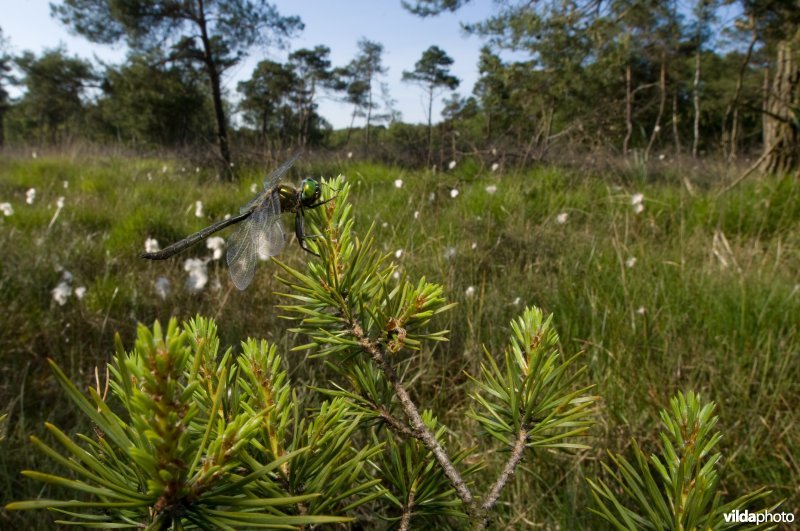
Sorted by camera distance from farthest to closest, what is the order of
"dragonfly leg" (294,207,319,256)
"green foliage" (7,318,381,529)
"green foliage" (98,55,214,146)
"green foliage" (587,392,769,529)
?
"green foliage" (98,55,214,146), "dragonfly leg" (294,207,319,256), "green foliage" (587,392,769,529), "green foliage" (7,318,381,529)

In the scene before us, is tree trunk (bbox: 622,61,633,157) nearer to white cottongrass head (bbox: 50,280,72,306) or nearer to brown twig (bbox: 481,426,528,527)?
white cottongrass head (bbox: 50,280,72,306)

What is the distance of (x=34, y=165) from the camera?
17.8 ft

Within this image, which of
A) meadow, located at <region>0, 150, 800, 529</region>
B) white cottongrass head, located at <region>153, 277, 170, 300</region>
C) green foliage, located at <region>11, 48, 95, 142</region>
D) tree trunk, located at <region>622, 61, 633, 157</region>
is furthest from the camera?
green foliage, located at <region>11, 48, 95, 142</region>

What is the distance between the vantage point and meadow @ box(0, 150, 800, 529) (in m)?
1.16

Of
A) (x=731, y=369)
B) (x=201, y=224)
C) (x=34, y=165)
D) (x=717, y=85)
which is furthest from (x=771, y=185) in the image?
(x=717, y=85)

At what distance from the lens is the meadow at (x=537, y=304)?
3.81ft

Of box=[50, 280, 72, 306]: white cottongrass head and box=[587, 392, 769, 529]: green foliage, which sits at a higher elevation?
box=[587, 392, 769, 529]: green foliage

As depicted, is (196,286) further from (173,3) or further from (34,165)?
(173,3)

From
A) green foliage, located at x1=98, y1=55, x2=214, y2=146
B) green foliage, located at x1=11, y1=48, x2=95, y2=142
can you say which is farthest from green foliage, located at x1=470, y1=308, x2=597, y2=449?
green foliage, located at x1=11, y1=48, x2=95, y2=142

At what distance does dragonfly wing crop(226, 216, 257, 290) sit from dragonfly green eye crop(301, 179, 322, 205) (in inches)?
5.1

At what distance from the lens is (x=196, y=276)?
206 cm

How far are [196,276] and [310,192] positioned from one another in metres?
1.74

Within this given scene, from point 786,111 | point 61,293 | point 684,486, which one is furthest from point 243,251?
point 786,111

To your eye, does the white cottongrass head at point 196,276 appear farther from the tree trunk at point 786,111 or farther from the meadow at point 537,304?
the tree trunk at point 786,111
